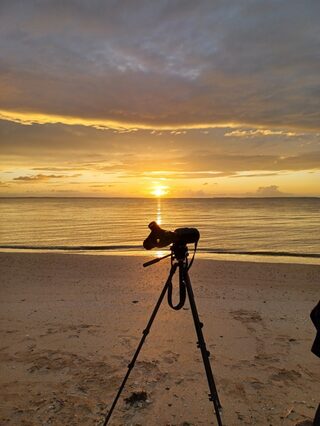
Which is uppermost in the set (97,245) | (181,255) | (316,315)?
(181,255)

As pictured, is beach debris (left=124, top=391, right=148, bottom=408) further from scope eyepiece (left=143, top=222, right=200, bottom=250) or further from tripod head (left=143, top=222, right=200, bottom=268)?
scope eyepiece (left=143, top=222, right=200, bottom=250)

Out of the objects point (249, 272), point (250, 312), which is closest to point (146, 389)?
point (250, 312)

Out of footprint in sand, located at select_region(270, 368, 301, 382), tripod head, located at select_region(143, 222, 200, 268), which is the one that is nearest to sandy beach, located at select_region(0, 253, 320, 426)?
footprint in sand, located at select_region(270, 368, 301, 382)

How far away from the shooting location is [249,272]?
1165 centimetres

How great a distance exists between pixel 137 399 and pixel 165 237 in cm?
206

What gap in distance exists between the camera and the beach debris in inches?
154

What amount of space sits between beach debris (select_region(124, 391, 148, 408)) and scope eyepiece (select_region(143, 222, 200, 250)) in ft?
6.26

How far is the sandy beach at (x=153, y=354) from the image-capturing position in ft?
12.5

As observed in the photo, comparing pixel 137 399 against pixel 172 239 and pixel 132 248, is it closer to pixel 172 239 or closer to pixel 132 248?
pixel 172 239

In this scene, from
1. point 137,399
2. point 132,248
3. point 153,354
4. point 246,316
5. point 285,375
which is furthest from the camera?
point 132,248

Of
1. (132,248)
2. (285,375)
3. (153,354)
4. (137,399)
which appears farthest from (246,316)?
(132,248)

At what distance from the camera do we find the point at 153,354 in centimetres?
518

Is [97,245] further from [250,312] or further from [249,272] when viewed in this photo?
[250,312]

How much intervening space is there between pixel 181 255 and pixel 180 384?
1992 mm
